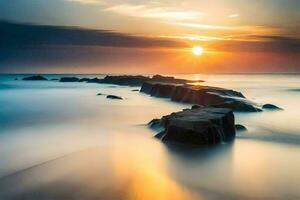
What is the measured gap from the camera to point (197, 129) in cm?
1588

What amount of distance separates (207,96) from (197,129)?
16937 millimetres

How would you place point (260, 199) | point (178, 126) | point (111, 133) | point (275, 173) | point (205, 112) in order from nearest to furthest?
point (260, 199)
point (275, 173)
point (178, 126)
point (205, 112)
point (111, 133)

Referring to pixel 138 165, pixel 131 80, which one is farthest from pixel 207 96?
pixel 131 80

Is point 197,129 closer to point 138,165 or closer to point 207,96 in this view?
point 138,165

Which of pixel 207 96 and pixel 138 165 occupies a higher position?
pixel 207 96

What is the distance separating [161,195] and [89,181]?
2299 mm

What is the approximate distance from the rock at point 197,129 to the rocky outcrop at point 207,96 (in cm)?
768

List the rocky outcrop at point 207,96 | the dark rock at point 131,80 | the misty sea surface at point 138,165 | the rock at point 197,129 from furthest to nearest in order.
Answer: the dark rock at point 131,80 → the rocky outcrop at point 207,96 → the rock at point 197,129 → the misty sea surface at point 138,165

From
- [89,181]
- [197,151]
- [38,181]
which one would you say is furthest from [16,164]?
[197,151]

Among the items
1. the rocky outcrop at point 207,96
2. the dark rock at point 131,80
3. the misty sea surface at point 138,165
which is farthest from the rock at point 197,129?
the dark rock at point 131,80

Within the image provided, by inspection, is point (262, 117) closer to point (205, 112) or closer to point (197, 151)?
point (205, 112)

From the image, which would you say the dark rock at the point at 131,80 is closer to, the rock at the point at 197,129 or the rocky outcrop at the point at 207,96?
the rocky outcrop at the point at 207,96

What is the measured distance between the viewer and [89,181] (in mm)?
11102

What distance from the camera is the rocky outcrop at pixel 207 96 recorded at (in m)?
28.6
